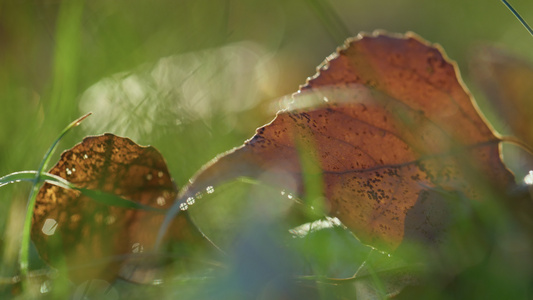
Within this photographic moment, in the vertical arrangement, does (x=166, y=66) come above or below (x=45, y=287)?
above

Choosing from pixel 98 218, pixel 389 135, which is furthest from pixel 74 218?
pixel 389 135

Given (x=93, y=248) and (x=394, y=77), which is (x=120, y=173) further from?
(x=394, y=77)

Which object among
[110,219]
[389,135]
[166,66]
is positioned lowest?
[389,135]

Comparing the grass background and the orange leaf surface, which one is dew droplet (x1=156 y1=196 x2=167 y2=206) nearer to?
the orange leaf surface

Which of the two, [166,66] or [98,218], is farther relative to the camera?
[166,66]

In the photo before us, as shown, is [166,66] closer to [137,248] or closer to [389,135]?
[137,248]

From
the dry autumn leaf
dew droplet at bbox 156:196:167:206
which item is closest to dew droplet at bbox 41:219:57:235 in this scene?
the dry autumn leaf

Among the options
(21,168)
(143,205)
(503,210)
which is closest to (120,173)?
(143,205)
